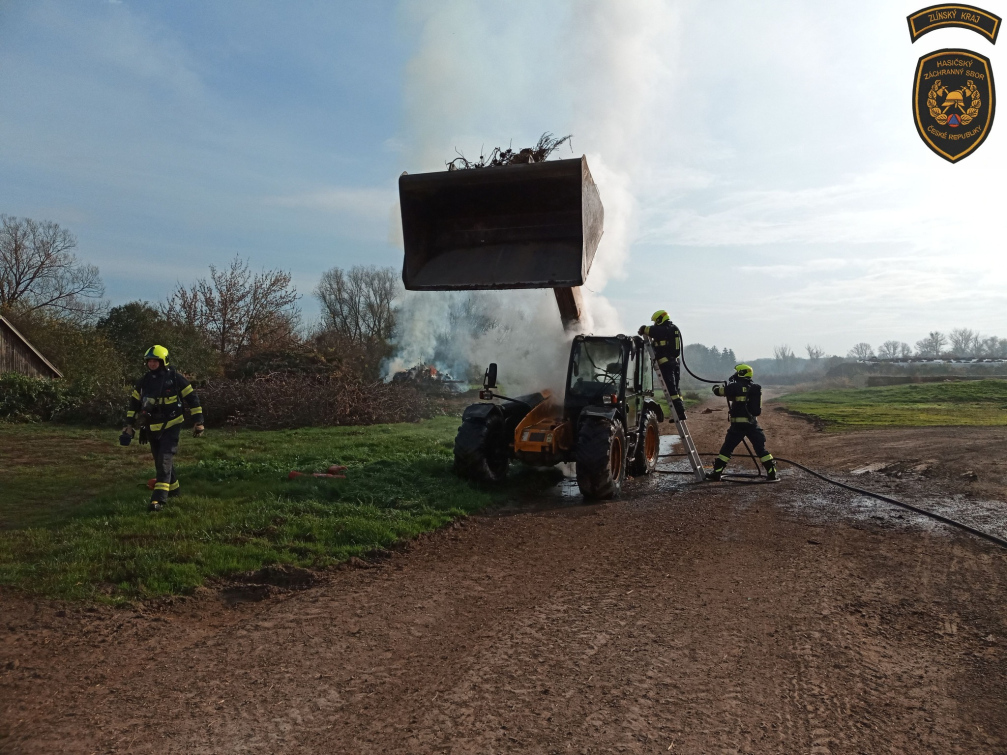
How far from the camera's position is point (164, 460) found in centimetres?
771

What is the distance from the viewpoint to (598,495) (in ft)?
29.6

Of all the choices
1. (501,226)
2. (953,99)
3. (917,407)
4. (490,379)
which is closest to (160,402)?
(490,379)

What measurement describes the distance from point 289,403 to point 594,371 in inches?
413

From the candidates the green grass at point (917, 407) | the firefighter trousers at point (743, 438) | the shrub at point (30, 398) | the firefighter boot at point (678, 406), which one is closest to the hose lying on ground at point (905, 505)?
the firefighter trousers at point (743, 438)

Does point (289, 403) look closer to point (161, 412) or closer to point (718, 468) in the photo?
point (161, 412)

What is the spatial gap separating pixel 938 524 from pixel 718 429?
11840 millimetres

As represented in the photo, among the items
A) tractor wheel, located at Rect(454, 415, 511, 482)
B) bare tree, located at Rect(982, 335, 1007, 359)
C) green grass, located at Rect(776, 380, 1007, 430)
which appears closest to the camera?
tractor wheel, located at Rect(454, 415, 511, 482)

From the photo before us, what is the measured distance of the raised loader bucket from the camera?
27.4 ft

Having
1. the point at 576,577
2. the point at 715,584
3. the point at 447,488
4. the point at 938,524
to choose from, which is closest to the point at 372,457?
the point at 447,488

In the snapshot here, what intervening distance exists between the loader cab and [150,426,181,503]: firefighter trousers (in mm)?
5219

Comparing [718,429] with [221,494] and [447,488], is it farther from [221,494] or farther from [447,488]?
[221,494]

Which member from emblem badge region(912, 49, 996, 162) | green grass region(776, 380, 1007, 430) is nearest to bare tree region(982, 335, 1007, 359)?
green grass region(776, 380, 1007, 430)

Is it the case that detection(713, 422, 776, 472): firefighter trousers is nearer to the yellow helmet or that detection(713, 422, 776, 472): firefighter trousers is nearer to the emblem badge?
the emblem badge

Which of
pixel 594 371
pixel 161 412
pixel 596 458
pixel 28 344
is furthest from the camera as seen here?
pixel 28 344
